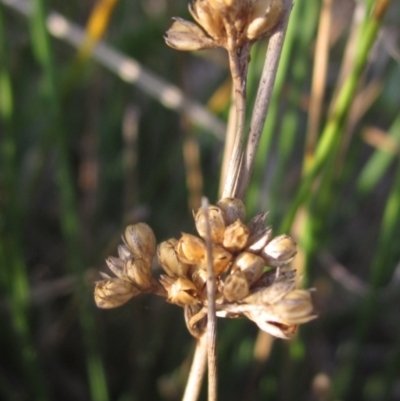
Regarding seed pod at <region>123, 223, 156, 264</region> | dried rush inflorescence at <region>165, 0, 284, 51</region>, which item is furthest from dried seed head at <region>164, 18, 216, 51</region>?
seed pod at <region>123, 223, 156, 264</region>

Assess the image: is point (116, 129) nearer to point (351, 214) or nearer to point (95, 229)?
point (95, 229)

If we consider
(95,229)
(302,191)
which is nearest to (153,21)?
(95,229)

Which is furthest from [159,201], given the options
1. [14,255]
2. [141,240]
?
[141,240]

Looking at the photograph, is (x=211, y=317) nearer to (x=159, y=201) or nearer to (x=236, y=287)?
(x=236, y=287)

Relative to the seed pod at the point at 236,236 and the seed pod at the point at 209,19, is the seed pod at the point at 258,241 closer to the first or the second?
the seed pod at the point at 236,236

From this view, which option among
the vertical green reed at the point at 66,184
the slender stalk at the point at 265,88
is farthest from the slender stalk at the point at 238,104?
the vertical green reed at the point at 66,184

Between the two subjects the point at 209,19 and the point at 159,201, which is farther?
the point at 159,201

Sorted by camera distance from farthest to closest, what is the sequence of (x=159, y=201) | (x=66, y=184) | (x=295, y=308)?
(x=159, y=201), (x=66, y=184), (x=295, y=308)
